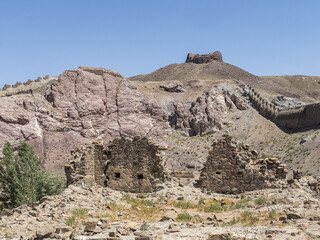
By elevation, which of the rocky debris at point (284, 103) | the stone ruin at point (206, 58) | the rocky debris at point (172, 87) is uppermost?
the stone ruin at point (206, 58)

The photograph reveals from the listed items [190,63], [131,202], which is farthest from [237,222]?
[190,63]

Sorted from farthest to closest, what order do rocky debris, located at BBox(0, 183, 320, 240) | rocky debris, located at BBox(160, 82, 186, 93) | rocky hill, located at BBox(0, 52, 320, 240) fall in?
rocky debris, located at BBox(160, 82, 186, 93)
rocky hill, located at BBox(0, 52, 320, 240)
rocky debris, located at BBox(0, 183, 320, 240)

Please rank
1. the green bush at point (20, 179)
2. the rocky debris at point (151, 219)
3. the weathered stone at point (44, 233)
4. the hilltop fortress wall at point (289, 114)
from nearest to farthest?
the rocky debris at point (151, 219)
the weathered stone at point (44, 233)
the green bush at point (20, 179)
the hilltop fortress wall at point (289, 114)

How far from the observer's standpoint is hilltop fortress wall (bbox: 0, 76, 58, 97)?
66.4 meters

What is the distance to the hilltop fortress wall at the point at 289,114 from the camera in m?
54.5

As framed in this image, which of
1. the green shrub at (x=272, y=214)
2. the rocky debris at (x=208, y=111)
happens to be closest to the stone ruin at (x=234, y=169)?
the green shrub at (x=272, y=214)

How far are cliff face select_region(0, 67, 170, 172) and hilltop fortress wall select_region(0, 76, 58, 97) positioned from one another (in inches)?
120

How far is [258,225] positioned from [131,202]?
6690 mm

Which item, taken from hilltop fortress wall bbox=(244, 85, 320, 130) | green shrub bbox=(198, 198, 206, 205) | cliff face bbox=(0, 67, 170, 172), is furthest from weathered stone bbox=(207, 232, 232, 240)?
hilltop fortress wall bbox=(244, 85, 320, 130)

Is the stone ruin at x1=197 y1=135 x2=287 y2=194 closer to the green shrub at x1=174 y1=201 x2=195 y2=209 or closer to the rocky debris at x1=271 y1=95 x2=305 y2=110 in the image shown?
the green shrub at x1=174 y1=201 x2=195 y2=209

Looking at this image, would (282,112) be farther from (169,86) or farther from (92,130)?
(92,130)

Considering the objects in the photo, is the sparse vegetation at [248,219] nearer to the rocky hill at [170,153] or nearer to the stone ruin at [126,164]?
the rocky hill at [170,153]

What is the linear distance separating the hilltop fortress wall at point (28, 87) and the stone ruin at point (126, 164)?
166ft

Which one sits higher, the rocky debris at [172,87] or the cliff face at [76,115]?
the rocky debris at [172,87]
